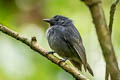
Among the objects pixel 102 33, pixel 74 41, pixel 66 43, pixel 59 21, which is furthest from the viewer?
pixel 59 21

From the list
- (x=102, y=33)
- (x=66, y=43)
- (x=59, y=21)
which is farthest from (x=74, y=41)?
(x=102, y=33)

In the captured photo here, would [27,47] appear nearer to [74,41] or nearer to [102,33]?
[74,41]

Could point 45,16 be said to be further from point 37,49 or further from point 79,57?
point 37,49

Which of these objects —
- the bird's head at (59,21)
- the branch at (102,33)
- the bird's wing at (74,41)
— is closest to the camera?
the branch at (102,33)

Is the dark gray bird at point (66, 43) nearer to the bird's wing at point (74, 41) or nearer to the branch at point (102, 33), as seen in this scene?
the bird's wing at point (74, 41)

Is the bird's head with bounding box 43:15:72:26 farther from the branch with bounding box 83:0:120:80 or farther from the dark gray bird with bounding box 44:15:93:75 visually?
the branch with bounding box 83:0:120:80

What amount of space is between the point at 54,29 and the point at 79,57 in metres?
0.65

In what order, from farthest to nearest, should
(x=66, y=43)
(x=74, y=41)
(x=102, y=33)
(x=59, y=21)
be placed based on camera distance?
(x=59, y=21) < (x=66, y=43) < (x=74, y=41) < (x=102, y=33)

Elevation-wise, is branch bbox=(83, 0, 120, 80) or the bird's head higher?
branch bbox=(83, 0, 120, 80)

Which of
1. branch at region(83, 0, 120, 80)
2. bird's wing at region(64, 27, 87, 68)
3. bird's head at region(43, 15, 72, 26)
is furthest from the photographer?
bird's head at region(43, 15, 72, 26)

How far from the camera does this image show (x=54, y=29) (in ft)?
14.6

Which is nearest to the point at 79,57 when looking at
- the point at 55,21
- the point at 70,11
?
the point at 55,21

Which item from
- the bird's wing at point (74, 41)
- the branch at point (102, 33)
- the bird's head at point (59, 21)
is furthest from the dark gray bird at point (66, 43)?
the branch at point (102, 33)

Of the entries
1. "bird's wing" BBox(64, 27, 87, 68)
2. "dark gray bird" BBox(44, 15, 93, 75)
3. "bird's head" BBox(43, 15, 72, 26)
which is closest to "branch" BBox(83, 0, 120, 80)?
"bird's wing" BBox(64, 27, 87, 68)
